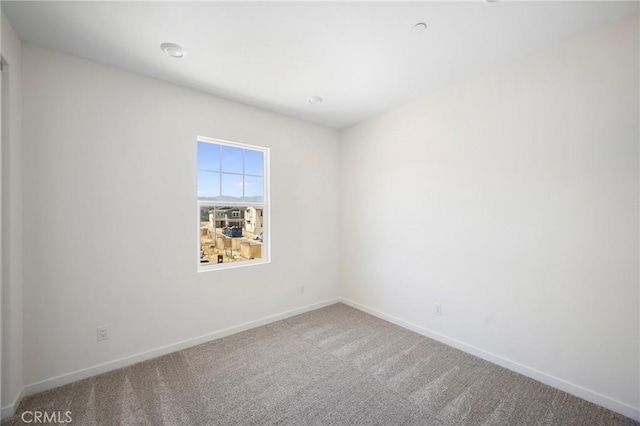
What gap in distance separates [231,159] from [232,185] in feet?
1.00

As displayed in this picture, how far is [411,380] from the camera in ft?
7.17

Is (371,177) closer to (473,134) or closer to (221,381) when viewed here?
(473,134)

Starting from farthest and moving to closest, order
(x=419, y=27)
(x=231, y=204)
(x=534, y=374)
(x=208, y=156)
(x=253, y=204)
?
(x=253, y=204) → (x=231, y=204) → (x=208, y=156) → (x=534, y=374) → (x=419, y=27)

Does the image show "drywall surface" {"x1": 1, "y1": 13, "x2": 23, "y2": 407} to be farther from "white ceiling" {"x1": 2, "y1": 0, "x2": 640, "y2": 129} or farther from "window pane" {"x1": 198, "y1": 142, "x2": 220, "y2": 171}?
"window pane" {"x1": 198, "y1": 142, "x2": 220, "y2": 171}

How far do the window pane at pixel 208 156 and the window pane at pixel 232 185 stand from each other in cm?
15

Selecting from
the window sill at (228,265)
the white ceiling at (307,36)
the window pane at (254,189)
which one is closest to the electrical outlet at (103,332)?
the window sill at (228,265)

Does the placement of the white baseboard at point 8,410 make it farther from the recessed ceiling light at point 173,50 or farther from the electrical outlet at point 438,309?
the electrical outlet at point 438,309

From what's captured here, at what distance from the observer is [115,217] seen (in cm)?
235

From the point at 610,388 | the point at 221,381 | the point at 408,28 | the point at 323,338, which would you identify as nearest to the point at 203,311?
the point at 221,381

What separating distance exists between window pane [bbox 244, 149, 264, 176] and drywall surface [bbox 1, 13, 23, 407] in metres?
1.85

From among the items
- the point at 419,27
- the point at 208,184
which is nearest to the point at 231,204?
the point at 208,184

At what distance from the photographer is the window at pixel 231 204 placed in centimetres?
296
